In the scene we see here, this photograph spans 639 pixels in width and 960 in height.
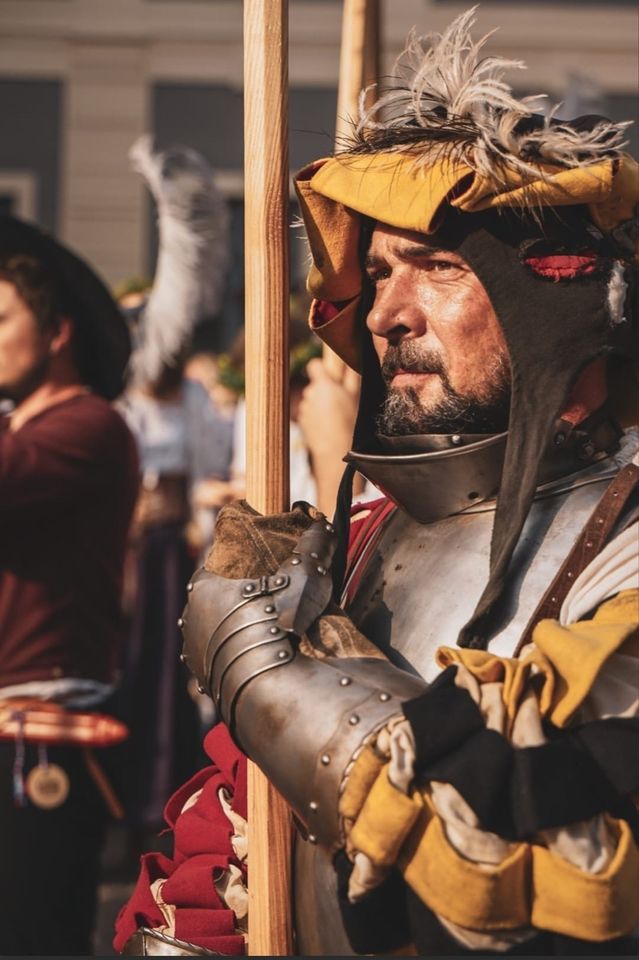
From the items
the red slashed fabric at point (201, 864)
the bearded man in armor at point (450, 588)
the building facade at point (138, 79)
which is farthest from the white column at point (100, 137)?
the red slashed fabric at point (201, 864)

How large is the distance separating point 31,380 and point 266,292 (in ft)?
8.11

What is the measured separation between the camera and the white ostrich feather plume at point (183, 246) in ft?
27.5

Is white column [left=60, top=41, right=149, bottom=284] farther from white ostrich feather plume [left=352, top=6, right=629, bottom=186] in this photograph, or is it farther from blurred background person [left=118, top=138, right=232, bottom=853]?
white ostrich feather plume [left=352, top=6, right=629, bottom=186]

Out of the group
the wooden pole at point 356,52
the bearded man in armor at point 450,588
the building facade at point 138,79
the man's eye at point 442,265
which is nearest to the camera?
the bearded man in armor at point 450,588

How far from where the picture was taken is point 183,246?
8.48m

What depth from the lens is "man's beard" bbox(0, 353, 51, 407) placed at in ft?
16.8

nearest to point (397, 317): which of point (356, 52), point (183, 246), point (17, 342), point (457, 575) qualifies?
point (457, 575)

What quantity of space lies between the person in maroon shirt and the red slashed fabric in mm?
1630

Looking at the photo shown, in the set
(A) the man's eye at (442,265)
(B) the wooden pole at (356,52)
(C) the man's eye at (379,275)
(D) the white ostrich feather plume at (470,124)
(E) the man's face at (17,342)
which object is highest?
(B) the wooden pole at (356,52)

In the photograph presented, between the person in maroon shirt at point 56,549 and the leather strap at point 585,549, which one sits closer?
the leather strap at point 585,549

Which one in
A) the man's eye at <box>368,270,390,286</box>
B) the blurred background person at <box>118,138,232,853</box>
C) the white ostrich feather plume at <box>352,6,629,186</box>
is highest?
the white ostrich feather plume at <box>352,6,629,186</box>

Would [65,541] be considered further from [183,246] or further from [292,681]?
[183,246]

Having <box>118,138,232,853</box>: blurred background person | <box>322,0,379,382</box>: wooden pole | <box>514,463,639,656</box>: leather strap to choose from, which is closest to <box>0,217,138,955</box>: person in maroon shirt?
<box>322,0,379,382</box>: wooden pole

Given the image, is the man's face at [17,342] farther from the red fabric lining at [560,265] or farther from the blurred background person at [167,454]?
the red fabric lining at [560,265]
